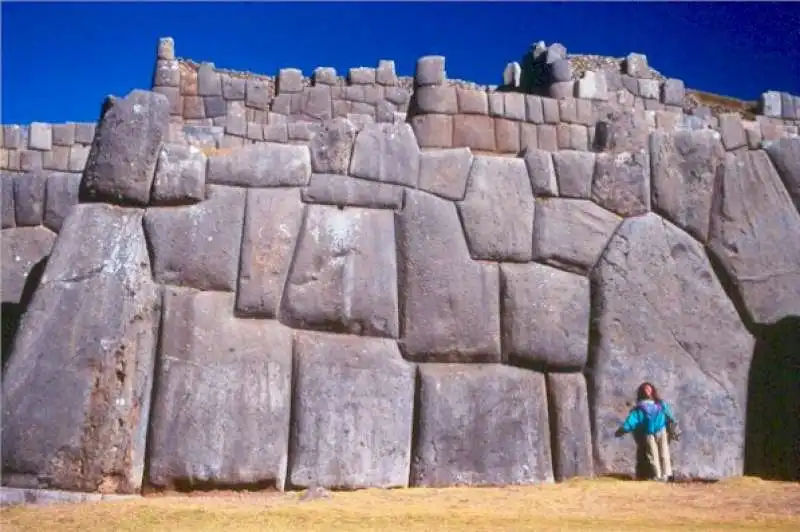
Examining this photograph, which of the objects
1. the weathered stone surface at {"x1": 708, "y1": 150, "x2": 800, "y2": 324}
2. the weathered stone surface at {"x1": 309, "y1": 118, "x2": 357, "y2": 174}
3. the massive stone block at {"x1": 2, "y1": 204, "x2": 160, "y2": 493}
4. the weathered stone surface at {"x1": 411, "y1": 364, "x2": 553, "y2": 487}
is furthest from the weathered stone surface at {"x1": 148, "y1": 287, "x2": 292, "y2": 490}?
the weathered stone surface at {"x1": 708, "y1": 150, "x2": 800, "y2": 324}

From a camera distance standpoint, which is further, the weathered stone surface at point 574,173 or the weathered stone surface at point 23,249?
the weathered stone surface at point 23,249

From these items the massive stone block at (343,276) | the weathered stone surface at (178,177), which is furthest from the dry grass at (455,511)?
the weathered stone surface at (178,177)

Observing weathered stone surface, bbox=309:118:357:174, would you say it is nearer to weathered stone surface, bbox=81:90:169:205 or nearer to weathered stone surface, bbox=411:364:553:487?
weathered stone surface, bbox=81:90:169:205

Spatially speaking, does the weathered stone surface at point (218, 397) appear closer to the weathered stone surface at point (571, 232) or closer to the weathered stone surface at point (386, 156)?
the weathered stone surface at point (386, 156)

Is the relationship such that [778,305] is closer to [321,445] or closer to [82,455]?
[321,445]

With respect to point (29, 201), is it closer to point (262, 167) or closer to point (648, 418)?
point (262, 167)

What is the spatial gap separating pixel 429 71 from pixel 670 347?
15.9ft

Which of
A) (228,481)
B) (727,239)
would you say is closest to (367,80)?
(727,239)

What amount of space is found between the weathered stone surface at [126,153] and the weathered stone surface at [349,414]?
122 centimetres

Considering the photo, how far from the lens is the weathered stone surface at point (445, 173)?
4.91m

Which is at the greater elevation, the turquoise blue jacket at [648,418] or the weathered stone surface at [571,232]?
the weathered stone surface at [571,232]

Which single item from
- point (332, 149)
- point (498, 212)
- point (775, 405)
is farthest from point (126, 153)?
point (775, 405)

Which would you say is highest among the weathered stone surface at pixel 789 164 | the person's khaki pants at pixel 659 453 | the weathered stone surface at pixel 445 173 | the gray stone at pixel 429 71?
the gray stone at pixel 429 71

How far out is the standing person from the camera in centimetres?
468
